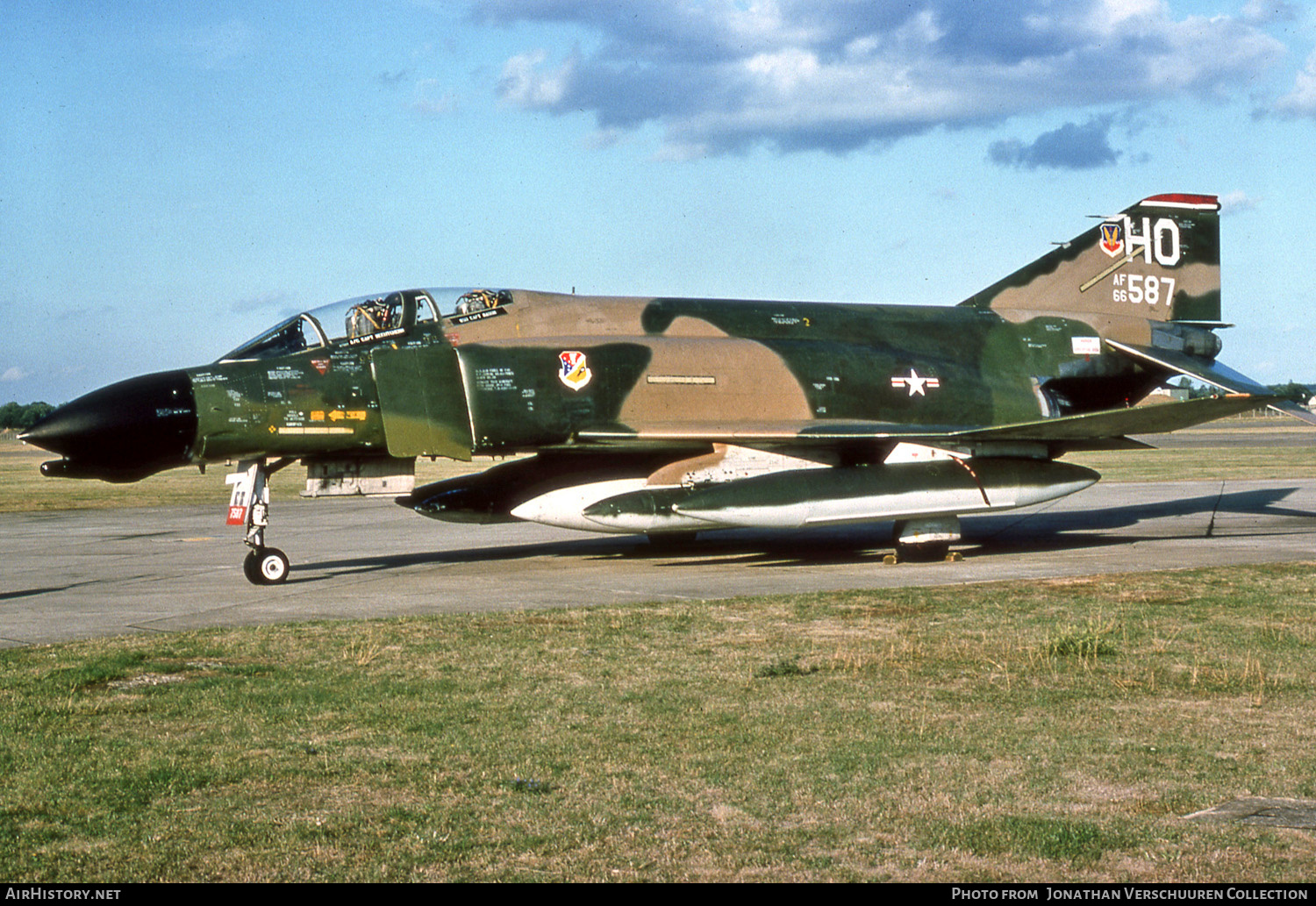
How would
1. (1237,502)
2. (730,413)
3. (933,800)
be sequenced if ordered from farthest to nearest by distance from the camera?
(1237,502), (730,413), (933,800)

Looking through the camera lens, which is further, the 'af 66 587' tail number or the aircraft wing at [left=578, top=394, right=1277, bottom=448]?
the 'af 66 587' tail number

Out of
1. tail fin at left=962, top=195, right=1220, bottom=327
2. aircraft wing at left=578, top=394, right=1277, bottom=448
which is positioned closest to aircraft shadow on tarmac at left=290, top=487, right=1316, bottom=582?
aircraft wing at left=578, top=394, right=1277, bottom=448

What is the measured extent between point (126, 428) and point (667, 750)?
847 centimetres

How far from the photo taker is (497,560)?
16.0 meters

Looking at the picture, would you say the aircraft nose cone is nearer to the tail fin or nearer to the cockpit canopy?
the cockpit canopy

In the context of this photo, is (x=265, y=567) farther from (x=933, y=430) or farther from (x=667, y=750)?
(x=667, y=750)

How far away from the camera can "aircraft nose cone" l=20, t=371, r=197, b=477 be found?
40.3 ft

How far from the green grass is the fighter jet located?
393cm

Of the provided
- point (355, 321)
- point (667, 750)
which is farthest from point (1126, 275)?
point (667, 750)

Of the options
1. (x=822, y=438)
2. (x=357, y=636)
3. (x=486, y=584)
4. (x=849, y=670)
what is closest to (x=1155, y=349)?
(x=822, y=438)

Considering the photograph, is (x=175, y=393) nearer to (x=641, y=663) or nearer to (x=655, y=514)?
(x=655, y=514)

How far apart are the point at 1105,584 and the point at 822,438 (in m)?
3.94

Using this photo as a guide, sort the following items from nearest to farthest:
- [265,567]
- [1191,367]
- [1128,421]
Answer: [265,567] < [1128,421] < [1191,367]
